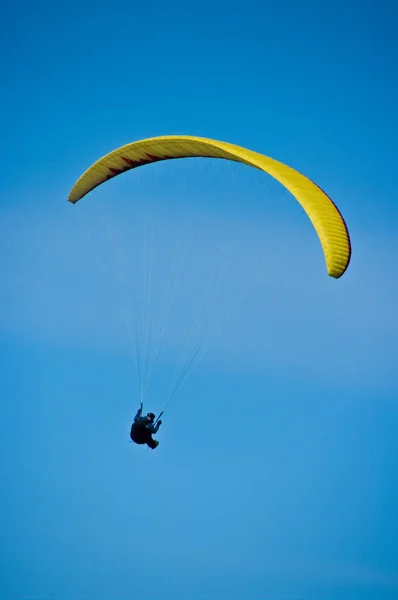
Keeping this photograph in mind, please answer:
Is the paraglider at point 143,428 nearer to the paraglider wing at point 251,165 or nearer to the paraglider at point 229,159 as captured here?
the paraglider at point 229,159

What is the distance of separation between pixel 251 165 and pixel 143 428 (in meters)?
7.12

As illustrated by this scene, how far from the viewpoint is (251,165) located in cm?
1783

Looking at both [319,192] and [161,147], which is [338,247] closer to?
[319,192]

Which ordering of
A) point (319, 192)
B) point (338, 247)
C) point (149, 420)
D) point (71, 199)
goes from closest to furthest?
1. point (338, 247)
2. point (319, 192)
3. point (149, 420)
4. point (71, 199)

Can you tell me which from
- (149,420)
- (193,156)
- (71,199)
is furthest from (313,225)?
(71,199)

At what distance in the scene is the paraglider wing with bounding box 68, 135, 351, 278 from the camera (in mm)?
16242

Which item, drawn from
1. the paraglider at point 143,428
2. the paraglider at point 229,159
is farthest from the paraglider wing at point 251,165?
the paraglider at point 143,428

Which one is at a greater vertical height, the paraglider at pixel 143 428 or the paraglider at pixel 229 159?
the paraglider at pixel 229 159

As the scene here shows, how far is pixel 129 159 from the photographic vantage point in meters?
20.9

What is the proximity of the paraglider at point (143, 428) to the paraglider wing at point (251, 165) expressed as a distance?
622cm

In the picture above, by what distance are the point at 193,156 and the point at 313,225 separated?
5093mm

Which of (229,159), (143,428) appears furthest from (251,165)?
(143,428)

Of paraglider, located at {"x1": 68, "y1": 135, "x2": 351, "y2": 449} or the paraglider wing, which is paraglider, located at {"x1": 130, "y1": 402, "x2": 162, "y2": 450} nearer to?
paraglider, located at {"x1": 68, "y1": 135, "x2": 351, "y2": 449}

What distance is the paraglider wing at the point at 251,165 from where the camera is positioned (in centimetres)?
1624
